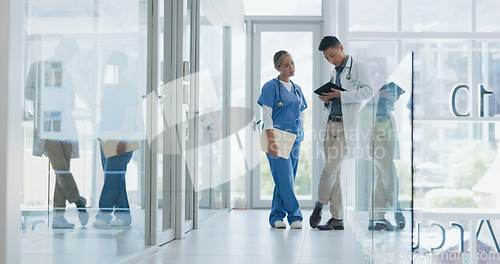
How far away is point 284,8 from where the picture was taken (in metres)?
6.51

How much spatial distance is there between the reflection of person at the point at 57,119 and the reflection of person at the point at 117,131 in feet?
0.97

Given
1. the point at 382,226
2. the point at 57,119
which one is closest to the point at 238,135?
the point at 382,226

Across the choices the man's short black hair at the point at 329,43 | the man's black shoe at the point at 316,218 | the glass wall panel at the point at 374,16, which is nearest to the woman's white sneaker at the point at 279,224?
the man's black shoe at the point at 316,218

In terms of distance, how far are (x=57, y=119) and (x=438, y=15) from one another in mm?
4909

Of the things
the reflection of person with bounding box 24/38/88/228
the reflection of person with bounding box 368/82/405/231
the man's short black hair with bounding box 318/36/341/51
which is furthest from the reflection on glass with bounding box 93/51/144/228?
the man's short black hair with bounding box 318/36/341/51

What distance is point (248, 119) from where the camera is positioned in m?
6.50

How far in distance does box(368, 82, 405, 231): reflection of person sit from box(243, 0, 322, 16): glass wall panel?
13.3 ft

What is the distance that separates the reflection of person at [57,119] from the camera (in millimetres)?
2090

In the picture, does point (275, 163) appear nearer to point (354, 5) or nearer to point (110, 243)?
point (110, 243)

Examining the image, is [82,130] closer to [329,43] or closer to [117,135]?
[117,135]

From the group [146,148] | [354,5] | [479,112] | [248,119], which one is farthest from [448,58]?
[146,148]

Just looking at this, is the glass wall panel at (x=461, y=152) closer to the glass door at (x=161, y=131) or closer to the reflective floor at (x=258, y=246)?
the reflective floor at (x=258, y=246)

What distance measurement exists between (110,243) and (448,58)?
15.1ft

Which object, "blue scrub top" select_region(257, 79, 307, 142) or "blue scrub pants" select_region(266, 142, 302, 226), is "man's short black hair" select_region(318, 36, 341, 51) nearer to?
"blue scrub top" select_region(257, 79, 307, 142)
